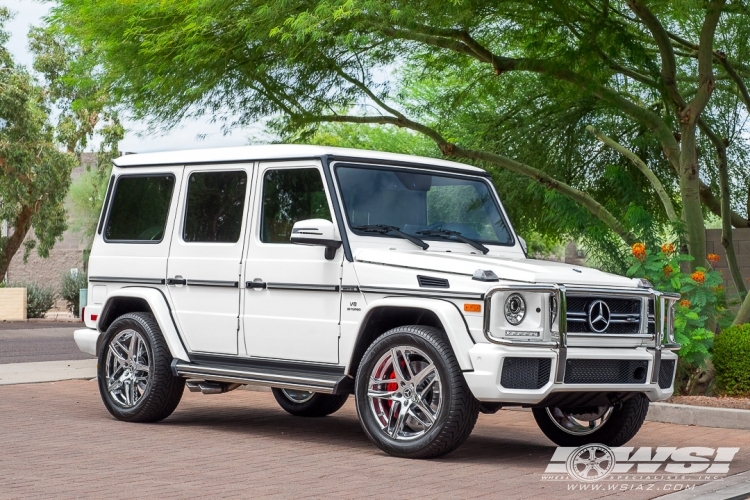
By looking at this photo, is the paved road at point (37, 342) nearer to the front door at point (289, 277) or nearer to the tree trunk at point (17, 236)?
the tree trunk at point (17, 236)

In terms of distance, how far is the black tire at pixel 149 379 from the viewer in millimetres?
10203

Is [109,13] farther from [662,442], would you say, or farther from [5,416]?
[662,442]

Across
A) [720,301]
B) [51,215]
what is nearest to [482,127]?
[720,301]

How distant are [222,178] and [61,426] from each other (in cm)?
254

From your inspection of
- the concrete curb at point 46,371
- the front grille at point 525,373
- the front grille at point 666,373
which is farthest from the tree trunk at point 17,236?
the front grille at point 525,373

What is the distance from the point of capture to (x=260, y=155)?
9883mm

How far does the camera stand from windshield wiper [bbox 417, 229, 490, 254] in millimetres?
9484

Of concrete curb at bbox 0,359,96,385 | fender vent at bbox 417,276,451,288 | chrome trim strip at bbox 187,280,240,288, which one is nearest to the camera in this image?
fender vent at bbox 417,276,451,288

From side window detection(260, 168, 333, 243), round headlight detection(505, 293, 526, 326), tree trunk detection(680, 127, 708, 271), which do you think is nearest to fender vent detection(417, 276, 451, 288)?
round headlight detection(505, 293, 526, 326)

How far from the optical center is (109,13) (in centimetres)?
1449

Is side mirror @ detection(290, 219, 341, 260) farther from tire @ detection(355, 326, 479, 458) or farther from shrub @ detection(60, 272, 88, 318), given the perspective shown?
shrub @ detection(60, 272, 88, 318)

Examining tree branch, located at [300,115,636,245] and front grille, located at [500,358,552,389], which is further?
tree branch, located at [300,115,636,245]

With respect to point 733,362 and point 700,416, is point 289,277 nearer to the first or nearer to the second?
point 700,416

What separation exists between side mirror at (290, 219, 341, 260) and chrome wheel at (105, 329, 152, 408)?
219cm
